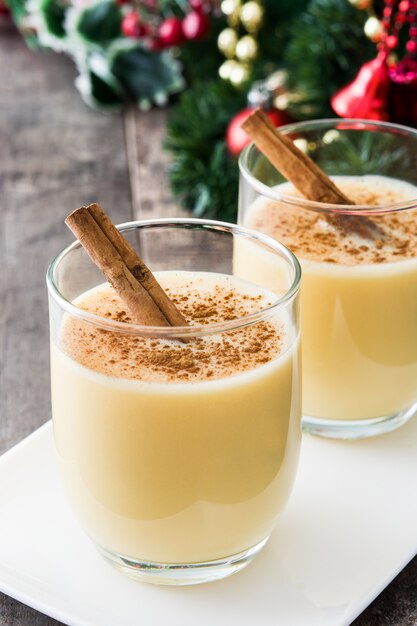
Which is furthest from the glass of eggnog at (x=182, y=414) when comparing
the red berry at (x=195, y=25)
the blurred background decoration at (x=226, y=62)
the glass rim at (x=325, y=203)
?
the red berry at (x=195, y=25)

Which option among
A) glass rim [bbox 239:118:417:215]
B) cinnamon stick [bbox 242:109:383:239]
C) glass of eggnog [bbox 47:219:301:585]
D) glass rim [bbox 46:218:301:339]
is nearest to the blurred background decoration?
glass rim [bbox 239:118:417:215]

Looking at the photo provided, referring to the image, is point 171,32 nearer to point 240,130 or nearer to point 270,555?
point 240,130

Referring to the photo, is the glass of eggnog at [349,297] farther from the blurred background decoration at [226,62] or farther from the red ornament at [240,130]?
the red ornament at [240,130]

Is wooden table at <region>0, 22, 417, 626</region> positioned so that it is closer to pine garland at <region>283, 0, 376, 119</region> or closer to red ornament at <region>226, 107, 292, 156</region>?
red ornament at <region>226, 107, 292, 156</region>

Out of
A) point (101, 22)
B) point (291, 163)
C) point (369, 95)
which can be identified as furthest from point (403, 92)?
point (101, 22)

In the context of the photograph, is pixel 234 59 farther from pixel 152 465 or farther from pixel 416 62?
pixel 152 465

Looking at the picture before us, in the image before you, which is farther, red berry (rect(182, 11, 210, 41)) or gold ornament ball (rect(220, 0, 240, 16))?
red berry (rect(182, 11, 210, 41))
